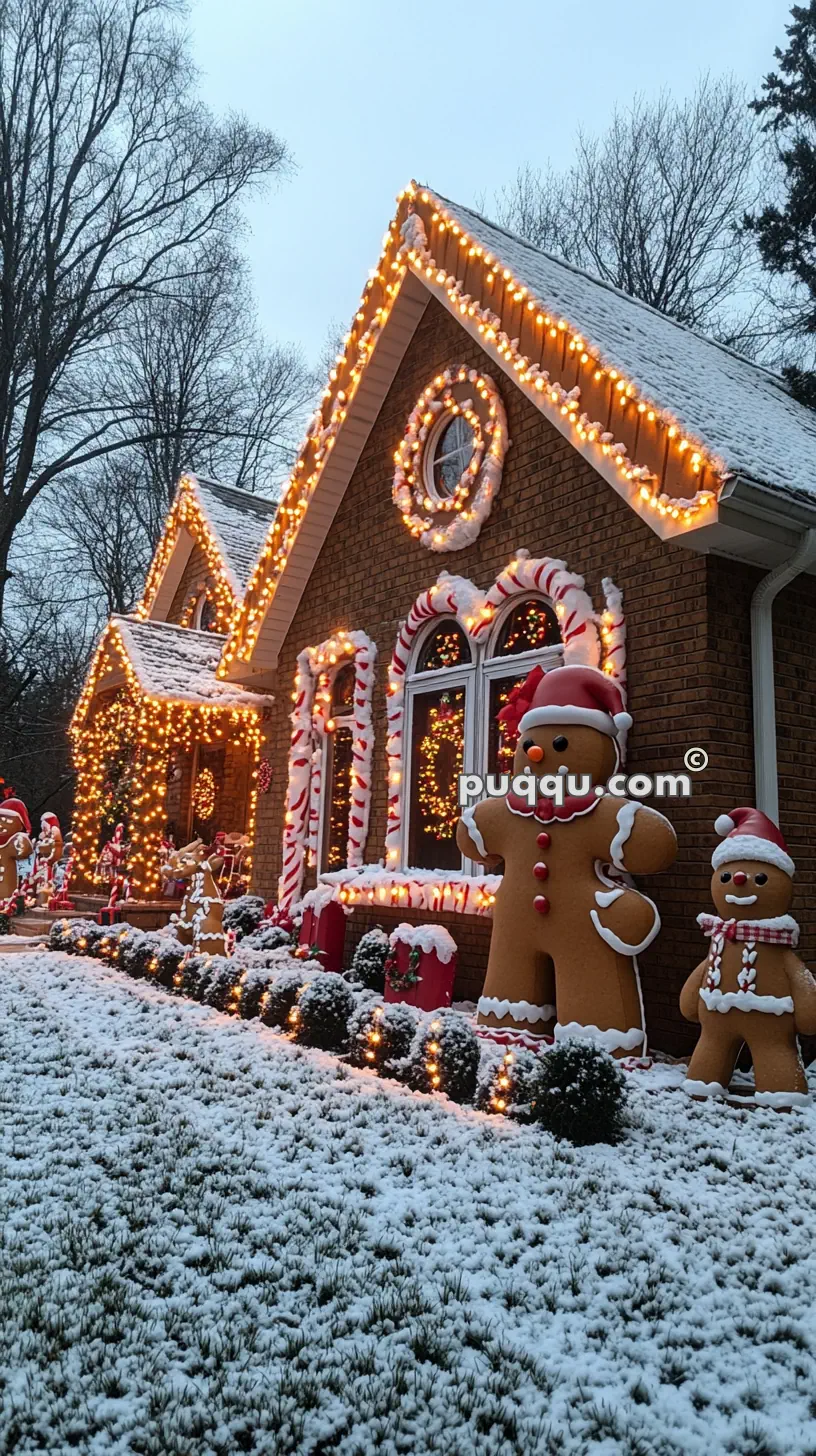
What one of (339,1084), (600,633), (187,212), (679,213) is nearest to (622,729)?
(600,633)

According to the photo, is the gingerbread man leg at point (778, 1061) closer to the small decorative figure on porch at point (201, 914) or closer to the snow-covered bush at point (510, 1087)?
the snow-covered bush at point (510, 1087)

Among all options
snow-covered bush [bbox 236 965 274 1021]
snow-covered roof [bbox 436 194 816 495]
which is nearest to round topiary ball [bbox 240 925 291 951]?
snow-covered bush [bbox 236 965 274 1021]

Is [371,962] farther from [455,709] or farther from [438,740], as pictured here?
[455,709]

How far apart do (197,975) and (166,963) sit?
26.5 inches

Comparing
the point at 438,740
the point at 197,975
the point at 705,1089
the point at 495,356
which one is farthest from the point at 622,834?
the point at 495,356

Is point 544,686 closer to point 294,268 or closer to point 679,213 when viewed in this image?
point 679,213

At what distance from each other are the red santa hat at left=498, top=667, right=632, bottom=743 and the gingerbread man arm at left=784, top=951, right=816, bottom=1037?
5.56ft

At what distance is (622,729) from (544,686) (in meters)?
0.64

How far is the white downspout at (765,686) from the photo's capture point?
633cm

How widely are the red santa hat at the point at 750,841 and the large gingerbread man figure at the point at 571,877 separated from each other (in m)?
0.32

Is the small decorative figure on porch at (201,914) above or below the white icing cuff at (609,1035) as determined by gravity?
above

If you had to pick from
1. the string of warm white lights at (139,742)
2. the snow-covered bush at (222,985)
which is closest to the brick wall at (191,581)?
the string of warm white lights at (139,742)

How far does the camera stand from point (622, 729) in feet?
19.4

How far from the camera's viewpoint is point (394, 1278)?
3193mm
